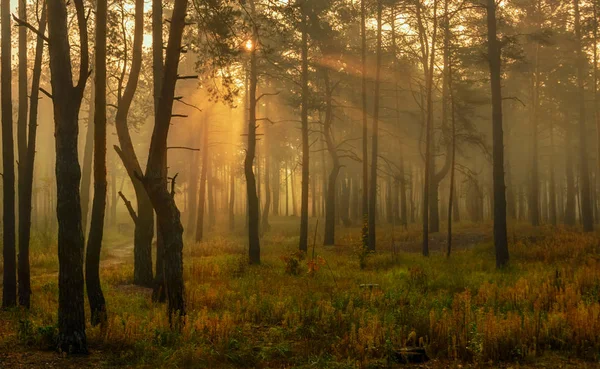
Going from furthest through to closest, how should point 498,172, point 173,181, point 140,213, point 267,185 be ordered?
point 267,185 → point 498,172 → point 140,213 → point 173,181

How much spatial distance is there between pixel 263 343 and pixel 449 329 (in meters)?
2.82

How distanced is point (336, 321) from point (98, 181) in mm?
4807

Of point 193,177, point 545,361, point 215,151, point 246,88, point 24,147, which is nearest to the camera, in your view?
point 545,361

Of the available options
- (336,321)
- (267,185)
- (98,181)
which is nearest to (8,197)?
(98,181)

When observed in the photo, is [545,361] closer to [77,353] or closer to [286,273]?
[77,353]

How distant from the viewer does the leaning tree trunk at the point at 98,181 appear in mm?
8852

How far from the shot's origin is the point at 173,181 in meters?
8.95

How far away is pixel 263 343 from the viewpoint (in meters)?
7.86

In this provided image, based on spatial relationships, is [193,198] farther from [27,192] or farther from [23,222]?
[23,222]

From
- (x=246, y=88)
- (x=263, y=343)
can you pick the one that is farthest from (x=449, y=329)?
(x=246, y=88)

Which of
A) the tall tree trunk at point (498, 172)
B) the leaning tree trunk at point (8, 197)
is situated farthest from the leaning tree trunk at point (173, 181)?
the tall tree trunk at point (498, 172)

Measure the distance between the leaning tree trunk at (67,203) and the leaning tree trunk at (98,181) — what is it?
137 centimetres

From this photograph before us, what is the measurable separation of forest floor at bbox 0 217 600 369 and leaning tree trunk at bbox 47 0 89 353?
0.43 meters

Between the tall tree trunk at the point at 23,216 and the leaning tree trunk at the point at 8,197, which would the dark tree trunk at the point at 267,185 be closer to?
the tall tree trunk at the point at 23,216
